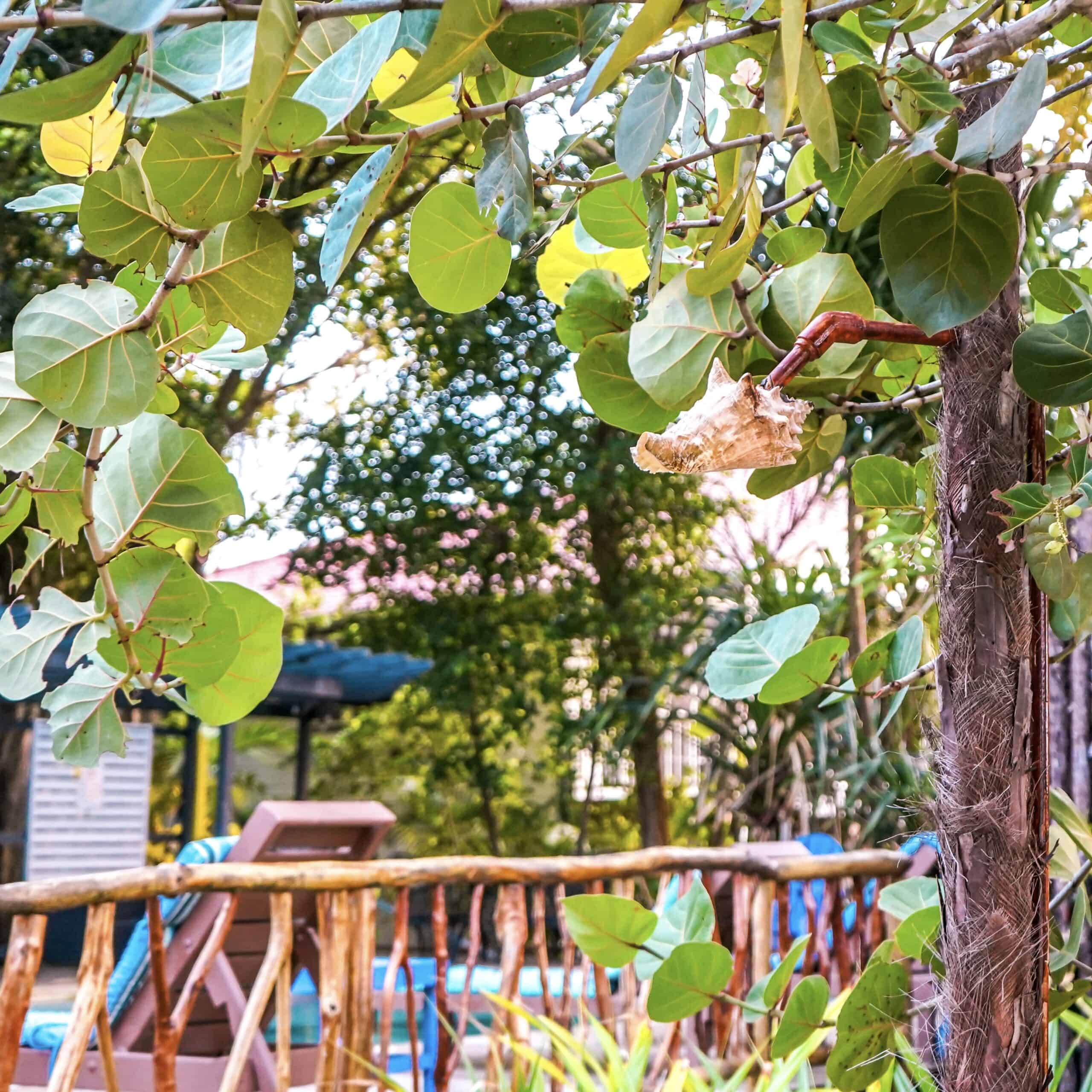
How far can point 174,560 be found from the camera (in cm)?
42

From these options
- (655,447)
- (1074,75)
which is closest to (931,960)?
(655,447)

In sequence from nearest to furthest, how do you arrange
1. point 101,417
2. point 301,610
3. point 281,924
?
point 101,417, point 281,924, point 301,610

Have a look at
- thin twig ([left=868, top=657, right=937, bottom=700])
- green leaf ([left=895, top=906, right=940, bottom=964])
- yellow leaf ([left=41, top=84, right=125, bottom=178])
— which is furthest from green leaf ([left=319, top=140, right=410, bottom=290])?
green leaf ([left=895, top=906, right=940, bottom=964])

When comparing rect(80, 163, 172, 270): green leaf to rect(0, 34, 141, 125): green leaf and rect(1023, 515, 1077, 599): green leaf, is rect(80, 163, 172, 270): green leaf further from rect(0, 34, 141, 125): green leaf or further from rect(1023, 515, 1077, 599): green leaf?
rect(1023, 515, 1077, 599): green leaf

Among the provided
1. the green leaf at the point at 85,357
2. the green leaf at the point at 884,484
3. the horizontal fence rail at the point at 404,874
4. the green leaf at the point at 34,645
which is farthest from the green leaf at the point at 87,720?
the horizontal fence rail at the point at 404,874

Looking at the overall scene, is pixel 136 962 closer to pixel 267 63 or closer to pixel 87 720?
pixel 87 720

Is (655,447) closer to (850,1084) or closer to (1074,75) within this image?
(850,1084)

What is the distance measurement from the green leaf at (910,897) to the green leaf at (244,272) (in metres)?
0.52

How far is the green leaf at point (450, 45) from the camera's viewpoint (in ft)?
1.06

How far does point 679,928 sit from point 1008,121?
19.8 inches

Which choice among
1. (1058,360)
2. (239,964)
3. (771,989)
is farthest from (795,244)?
(239,964)

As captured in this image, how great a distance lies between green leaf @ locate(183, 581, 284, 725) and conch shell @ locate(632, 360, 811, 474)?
0.16m

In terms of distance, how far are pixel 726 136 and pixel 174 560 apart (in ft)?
0.87

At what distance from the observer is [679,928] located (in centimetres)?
71
